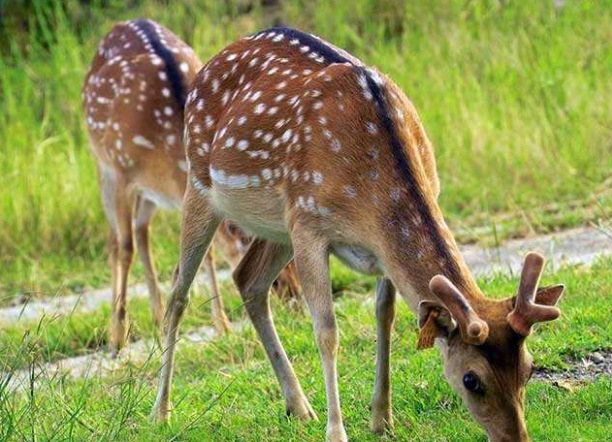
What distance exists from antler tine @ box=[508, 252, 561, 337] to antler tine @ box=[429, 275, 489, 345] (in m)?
0.11

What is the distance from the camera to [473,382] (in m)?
5.19

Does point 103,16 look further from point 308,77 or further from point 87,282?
point 308,77

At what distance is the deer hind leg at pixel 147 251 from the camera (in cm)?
914

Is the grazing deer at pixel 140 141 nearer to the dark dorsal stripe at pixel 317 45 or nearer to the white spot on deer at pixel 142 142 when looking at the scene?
the white spot on deer at pixel 142 142

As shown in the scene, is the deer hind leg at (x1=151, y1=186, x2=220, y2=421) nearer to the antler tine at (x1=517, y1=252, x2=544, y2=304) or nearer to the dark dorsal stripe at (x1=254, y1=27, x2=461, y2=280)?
the dark dorsal stripe at (x1=254, y1=27, x2=461, y2=280)

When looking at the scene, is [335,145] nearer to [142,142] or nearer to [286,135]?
[286,135]

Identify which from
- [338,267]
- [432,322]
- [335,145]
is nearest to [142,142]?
[338,267]

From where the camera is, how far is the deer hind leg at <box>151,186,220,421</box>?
262 inches

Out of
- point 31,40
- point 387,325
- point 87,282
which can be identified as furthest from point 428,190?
point 31,40

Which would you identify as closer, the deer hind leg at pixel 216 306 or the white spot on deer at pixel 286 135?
the white spot on deer at pixel 286 135

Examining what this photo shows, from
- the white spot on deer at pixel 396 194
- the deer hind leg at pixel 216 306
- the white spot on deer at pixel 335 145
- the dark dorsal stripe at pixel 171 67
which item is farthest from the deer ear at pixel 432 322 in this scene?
the dark dorsal stripe at pixel 171 67

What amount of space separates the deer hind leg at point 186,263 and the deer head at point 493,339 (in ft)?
5.74

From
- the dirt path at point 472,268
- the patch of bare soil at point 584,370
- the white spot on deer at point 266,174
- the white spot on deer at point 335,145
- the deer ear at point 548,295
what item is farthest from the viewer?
the dirt path at point 472,268

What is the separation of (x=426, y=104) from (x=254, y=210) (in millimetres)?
5603
